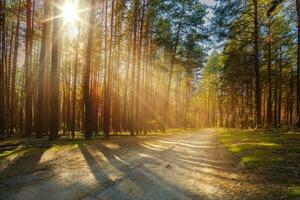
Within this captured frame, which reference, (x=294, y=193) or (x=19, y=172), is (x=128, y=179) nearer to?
(x=19, y=172)

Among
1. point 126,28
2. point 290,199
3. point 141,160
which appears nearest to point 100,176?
point 141,160

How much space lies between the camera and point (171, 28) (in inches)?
1172

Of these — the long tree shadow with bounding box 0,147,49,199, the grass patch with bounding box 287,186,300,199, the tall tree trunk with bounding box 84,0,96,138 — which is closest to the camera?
the grass patch with bounding box 287,186,300,199

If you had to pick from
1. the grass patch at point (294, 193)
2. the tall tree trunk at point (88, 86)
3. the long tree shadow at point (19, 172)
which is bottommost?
the long tree shadow at point (19, 172)

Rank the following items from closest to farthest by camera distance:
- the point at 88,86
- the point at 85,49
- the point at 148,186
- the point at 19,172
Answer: the point at 148,186 < the point at 19,172 < the point at 88,86 < the point at 85,49

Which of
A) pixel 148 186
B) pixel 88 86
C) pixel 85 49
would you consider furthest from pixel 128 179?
pixel 85 49

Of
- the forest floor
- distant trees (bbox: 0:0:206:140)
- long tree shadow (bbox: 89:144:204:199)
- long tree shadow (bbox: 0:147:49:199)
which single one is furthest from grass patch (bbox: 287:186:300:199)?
distant trees (bbox: 0:0:206:140)

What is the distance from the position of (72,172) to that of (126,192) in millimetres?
2180

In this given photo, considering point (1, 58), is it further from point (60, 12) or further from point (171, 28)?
point (171, 28)

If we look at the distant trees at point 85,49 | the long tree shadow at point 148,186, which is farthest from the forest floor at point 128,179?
the distant trees at point 85,49

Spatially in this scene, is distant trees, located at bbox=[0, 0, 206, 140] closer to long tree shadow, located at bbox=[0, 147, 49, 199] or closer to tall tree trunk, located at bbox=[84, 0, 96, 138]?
tall tree trunk, located at bbox=[84, 0, 96, 138]

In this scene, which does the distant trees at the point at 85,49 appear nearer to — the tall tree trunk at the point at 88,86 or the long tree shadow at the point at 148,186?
the tall tree trunk at the point at 88,86

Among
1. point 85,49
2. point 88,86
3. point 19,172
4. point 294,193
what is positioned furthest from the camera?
point 85,49

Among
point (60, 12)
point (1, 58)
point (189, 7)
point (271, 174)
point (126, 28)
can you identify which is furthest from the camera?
point (189, 7)
